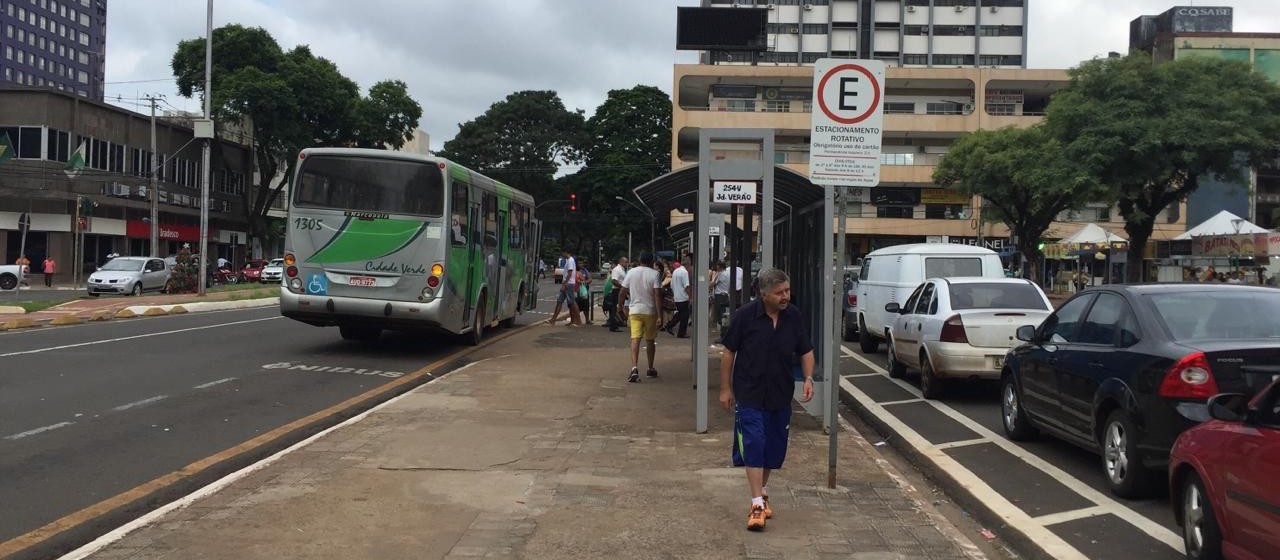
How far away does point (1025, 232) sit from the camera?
44.7 m

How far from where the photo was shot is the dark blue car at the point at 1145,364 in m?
6.20

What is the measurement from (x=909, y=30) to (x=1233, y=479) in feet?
250

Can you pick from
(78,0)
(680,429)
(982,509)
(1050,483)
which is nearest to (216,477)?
(680,429)

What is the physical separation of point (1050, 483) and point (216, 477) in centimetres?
608

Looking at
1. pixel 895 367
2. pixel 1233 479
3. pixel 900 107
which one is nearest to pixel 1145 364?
pixel 1233 479

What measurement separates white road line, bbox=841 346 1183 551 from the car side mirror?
1180 mm

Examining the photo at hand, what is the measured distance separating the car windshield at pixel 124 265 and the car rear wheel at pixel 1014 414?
32157 mm

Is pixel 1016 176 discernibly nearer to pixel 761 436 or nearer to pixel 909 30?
pixel 761 436

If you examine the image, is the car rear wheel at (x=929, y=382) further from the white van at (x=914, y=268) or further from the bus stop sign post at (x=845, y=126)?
the bus stop sign post at (x=845, y=126)

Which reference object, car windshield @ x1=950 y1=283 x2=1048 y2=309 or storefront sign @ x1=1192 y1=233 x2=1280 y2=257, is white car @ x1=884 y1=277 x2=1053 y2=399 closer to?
car windshield @ x1=950 y1=283 x2=1048 y2=309

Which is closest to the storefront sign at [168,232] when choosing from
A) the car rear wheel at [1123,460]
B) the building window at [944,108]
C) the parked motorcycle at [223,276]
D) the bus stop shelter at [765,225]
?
the parked motorcycle at [223,276]

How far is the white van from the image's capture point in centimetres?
1653

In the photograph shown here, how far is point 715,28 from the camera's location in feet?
192

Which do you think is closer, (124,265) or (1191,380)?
(1191,380)
